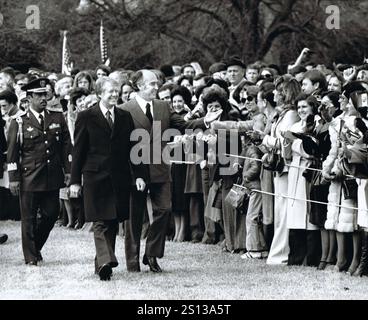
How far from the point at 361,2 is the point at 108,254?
1620 cm

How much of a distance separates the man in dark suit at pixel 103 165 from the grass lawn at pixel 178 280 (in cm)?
54

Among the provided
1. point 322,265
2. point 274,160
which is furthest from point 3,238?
point 322,265

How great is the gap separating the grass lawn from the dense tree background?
42.1 feet

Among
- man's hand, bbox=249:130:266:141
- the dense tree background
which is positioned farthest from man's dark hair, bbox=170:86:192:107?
the dense tree background

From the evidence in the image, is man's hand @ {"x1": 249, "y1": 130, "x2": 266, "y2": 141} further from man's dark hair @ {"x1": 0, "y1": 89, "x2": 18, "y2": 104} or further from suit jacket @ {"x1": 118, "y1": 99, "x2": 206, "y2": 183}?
man's dark hair @ {"x1": 0, "y1": 89, "x2": 18, "y2": 104}

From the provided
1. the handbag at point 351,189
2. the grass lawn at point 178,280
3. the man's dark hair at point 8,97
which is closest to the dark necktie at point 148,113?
the grass lawn at point 178,280

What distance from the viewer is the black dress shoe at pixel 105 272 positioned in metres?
12.6

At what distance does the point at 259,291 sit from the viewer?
11.9 m

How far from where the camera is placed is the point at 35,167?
46.9 ft

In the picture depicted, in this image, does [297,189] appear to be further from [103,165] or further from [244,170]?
[103,165]

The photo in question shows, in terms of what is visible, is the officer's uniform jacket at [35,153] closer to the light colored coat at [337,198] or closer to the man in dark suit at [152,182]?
Result: the man in dark suit at [152,182]

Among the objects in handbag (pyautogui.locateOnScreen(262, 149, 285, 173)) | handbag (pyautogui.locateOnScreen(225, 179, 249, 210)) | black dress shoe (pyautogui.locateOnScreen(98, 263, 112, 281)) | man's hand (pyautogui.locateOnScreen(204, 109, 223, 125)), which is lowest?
black dress shoe (pyautogui.locateOnScreen(98, 263, 112, 281))

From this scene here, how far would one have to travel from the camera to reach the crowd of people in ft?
41.9
